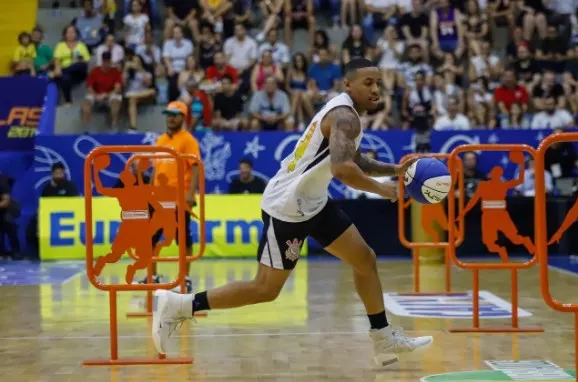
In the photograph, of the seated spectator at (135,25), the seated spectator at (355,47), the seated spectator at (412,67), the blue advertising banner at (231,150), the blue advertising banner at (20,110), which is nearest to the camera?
the blue advertising banner at (231,150)

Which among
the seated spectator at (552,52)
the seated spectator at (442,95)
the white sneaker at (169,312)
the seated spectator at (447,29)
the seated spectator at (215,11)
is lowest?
the white sneaker at (169,312)

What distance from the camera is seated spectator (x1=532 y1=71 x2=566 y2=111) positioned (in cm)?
1997

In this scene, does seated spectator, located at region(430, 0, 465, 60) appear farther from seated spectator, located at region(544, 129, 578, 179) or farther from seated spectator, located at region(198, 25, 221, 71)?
seated spectator, located at region(198, 25, 221, 71)

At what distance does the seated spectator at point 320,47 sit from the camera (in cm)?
2127

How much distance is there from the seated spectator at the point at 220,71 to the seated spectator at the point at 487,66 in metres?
4.76

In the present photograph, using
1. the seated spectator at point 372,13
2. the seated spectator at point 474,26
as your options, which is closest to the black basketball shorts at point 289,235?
the seated spectator at point 474,26

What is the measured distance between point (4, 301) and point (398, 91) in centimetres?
1040

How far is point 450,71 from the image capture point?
20.8m

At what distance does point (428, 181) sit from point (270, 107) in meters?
12.9

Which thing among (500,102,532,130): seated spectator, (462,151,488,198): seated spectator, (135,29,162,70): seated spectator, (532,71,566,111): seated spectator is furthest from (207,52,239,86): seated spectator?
(532,71,566,111): seated spectator

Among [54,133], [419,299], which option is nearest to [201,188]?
[419,299]

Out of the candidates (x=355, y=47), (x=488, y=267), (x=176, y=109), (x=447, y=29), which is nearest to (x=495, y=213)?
(x=488, y=267)

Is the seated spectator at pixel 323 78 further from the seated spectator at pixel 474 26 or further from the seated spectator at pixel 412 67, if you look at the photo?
the seated spectator at pixel 474 26

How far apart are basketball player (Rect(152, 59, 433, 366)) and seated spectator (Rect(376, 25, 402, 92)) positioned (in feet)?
44.1
